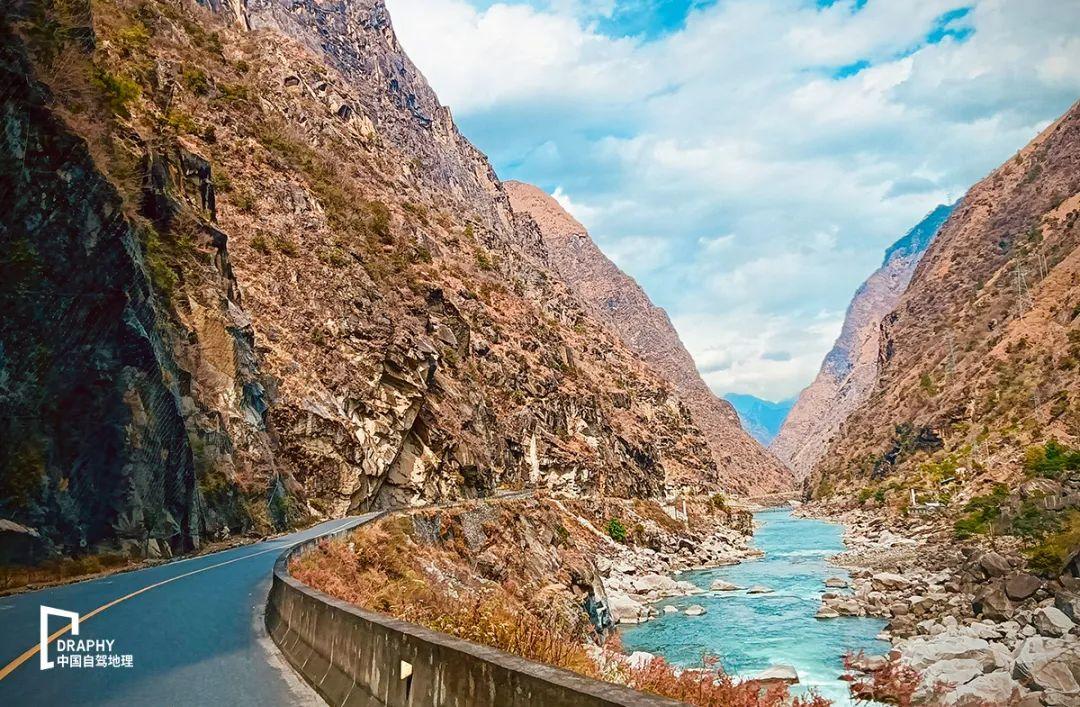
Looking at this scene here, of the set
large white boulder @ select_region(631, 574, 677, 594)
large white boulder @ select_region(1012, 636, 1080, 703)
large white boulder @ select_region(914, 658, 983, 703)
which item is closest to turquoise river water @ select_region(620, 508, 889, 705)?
large white boulder @ select_region(914, 658, 983, 703)

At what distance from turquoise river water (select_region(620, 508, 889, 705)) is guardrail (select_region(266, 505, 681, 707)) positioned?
11901 millimetres

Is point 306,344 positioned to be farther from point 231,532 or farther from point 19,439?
point 19,439

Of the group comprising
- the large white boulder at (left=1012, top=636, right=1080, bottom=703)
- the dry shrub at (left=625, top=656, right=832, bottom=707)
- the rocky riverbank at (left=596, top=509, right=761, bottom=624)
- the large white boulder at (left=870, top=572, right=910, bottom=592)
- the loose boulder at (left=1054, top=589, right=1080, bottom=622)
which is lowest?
the rocky riverbank at (left=596, top=509, right=761, bottom=624)

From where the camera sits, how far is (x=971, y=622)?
30.3 metres

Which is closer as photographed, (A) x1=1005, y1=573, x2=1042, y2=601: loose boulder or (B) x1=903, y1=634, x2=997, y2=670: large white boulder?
(B) x1=903, y1=634, x2=997, y2=670: large white boulder

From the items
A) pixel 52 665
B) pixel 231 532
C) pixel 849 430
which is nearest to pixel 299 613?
pixel 52 665

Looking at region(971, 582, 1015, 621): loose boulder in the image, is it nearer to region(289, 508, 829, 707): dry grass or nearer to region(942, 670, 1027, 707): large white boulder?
region(942, 670, 1027, 707): large white boulder

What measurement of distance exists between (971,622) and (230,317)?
3411 centimetres

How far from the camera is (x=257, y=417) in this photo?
34281 millimetres

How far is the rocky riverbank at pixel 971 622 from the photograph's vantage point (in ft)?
69.0

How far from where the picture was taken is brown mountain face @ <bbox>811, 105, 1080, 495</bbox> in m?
82.7

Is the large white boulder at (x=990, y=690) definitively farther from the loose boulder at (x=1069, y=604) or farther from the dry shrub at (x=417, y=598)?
the dry shrub at (x=417, y=598)

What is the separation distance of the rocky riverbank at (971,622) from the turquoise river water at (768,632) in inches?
45.1

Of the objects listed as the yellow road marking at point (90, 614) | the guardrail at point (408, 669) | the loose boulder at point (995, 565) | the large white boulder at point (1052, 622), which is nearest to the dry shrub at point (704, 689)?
the guardrail at point (408, 669)
